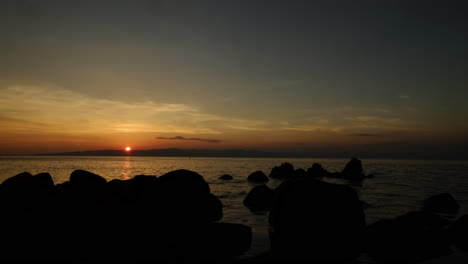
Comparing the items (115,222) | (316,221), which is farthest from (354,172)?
(115,222)

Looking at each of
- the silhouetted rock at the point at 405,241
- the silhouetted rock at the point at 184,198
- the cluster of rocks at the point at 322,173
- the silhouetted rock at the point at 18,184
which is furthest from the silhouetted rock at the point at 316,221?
the cluster of rocks at the point at 322,173

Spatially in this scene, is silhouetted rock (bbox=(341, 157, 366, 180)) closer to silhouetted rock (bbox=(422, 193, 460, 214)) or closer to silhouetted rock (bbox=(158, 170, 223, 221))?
silhouetted rock (bbox=(422, 193, 460, 214))

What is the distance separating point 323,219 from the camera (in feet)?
32.3

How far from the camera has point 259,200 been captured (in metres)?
19.5

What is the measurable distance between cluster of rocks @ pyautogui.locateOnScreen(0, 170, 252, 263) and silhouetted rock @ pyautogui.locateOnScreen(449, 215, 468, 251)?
7820 millimetres

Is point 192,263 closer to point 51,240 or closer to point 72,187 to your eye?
point 51,240

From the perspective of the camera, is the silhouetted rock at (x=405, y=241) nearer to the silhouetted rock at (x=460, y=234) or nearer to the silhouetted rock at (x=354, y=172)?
the silhouetted rock at (x=460, y=234)

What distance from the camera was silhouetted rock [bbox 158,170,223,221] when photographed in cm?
1310

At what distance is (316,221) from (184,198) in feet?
21.1

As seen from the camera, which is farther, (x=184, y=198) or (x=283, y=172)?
→ (x=283, y=172)

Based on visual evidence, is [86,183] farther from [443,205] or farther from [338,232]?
[443,205]

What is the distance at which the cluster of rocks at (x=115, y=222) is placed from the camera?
344 inches

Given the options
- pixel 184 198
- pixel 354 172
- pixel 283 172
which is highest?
pixel 184 198

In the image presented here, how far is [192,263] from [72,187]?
11.0 meters
